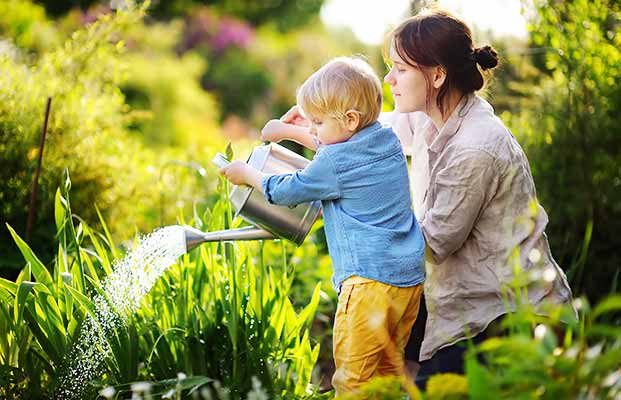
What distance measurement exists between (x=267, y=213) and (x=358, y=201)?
26 cm

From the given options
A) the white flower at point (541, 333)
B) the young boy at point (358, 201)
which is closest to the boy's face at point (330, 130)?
the young boy at point (358, 201)

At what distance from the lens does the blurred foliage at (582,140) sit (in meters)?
3.39

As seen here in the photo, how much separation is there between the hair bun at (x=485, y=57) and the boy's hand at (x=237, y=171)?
0.68 metres

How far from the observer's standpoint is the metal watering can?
224 cm

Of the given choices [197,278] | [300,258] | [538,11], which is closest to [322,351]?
[300,258]

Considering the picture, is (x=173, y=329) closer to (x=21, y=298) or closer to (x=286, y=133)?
(x=21, y=298)

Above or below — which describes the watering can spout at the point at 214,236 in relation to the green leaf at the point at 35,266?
above

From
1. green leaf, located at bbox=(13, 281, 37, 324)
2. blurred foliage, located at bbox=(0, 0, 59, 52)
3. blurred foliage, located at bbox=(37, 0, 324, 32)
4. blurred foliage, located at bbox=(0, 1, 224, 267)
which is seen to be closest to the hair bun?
blurred foliage, located at bbox=(0, 1, 224, 267)

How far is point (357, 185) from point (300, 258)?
1.57m

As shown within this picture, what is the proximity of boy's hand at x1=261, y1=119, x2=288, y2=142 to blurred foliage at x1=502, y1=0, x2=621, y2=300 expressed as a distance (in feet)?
4.58

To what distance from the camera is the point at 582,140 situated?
3.72m

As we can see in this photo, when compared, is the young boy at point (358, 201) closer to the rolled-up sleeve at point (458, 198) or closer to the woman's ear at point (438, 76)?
the rolled-up sleeve at point (458, 198)

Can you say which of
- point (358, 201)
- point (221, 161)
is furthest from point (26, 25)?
point (358, 201)

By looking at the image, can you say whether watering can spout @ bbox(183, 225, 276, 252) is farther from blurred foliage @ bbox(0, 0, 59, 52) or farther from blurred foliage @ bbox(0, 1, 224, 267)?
blurred foliage @ bbox(0, 0, 59, 52)
